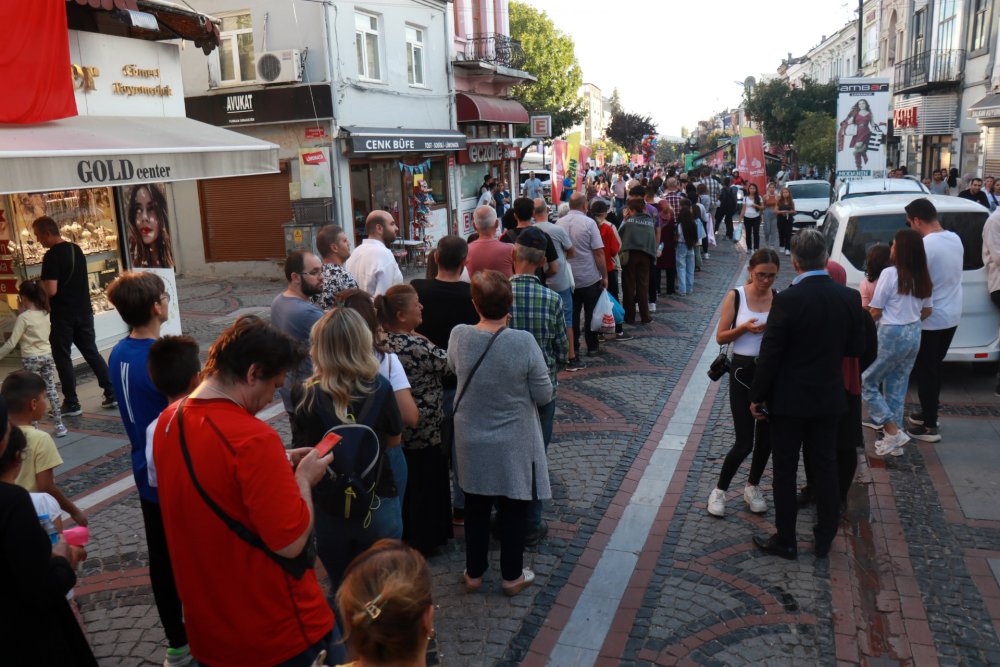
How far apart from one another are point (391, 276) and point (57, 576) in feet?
14.8

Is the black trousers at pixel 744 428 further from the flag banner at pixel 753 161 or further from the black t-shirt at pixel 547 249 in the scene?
the flag banner at pixel 753 161

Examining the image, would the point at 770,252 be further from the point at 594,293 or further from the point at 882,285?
the point at 594,293

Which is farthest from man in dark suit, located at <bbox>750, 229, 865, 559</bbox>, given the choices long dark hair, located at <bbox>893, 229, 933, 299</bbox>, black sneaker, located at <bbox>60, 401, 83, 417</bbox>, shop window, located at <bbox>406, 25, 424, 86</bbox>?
shop window, located at <bbox>406, 25, 424, 86</bbox>

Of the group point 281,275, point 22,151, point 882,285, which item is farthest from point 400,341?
point 281,275

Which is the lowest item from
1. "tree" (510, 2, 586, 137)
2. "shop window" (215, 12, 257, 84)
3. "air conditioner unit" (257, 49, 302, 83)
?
"air conditioner unit" (257, 49, 302, 83)

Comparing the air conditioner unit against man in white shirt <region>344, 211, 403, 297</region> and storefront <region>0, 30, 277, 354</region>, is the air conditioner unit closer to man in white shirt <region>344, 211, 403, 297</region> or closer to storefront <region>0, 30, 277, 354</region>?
storefront <region>0, 30, 277, 354</region>

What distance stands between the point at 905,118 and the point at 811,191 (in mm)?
12079

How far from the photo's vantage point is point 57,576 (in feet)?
7.70

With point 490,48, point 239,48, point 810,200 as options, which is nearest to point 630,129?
point 490,48

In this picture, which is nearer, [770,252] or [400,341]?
[400,341]

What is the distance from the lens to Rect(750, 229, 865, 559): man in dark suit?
4.32 m

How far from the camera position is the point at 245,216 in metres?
17.4

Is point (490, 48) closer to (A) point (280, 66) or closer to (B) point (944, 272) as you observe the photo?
(A) point (280, 66)

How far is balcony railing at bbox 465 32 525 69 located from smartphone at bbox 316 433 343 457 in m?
22.2
